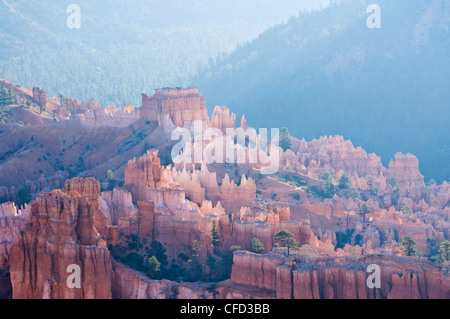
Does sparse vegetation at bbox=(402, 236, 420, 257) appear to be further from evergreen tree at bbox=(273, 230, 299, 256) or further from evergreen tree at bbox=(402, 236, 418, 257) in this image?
evergreen tree at bbox=(273, 230, 299, 256)

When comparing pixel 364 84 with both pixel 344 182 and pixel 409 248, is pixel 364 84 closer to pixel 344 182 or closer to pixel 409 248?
pixel 344 182

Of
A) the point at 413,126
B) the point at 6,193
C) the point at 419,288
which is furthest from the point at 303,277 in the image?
the point at 413,126

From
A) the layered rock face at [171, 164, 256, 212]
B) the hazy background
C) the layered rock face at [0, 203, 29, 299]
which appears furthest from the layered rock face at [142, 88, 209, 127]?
the hazy background

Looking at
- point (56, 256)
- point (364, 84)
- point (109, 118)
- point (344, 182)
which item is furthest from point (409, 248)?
point (364, 84)

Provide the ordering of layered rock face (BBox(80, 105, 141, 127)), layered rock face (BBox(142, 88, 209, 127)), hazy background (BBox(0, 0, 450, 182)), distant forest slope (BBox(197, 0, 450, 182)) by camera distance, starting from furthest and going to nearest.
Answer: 1. hazy background (BBox(0, 0, 450, 182))
2. distant forest slope (BBox(197, 0, 450, 182))
3. layered rock face (BBox(80, 105, 141, 127))
4. layered rock face (BBox(142, 88, 209, 127))

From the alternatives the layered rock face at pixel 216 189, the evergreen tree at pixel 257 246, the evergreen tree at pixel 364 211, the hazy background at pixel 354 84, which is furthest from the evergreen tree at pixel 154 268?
the hazy background at pixel 354 84

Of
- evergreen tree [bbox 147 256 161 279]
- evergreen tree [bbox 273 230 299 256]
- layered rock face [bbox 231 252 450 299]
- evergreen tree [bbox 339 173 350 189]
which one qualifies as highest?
evergreen tree [bbox 339 173 350 189]
